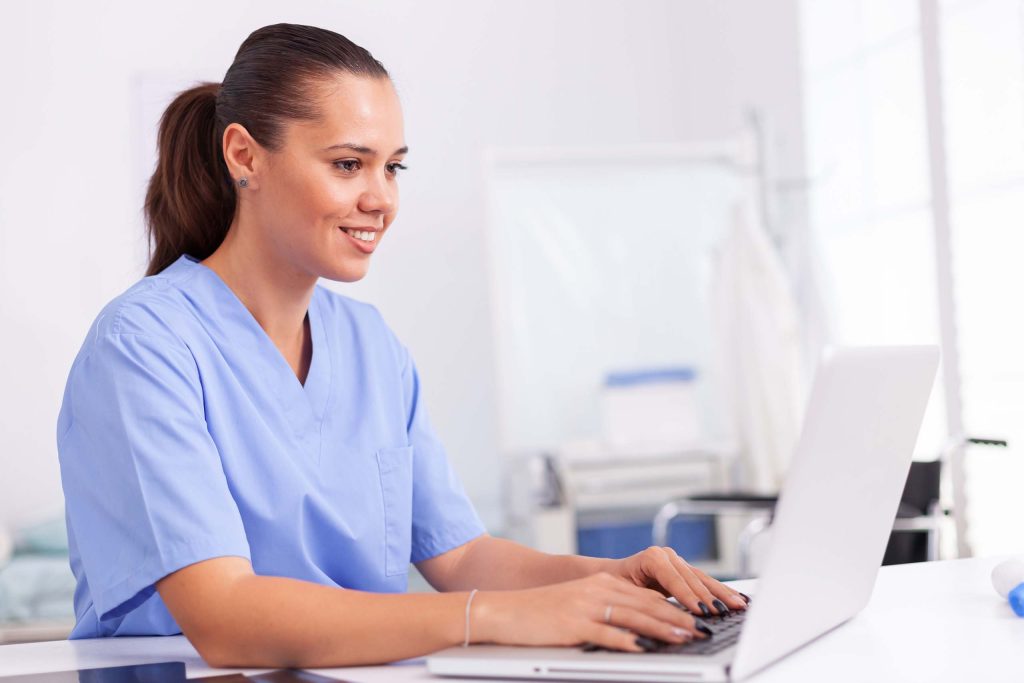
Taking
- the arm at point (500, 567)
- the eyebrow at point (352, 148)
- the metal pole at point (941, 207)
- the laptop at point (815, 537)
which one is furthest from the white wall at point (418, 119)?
the laptop at point (815, 537)

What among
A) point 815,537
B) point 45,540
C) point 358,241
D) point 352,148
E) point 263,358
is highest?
point 352,148

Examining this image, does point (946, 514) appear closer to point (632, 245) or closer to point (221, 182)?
point (221, 182)

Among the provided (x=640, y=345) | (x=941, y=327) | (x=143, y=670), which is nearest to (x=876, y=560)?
(x=143, y=670)

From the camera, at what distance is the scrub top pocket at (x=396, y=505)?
52.4 inches

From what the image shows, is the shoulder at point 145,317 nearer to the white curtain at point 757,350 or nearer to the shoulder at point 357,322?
the shoulder at point 357,322

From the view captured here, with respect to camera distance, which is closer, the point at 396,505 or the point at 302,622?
the point at 302,622

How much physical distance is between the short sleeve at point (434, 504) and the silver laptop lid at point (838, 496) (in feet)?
1.71

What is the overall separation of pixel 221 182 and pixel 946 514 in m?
1.52

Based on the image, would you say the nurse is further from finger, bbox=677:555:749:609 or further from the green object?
the green object

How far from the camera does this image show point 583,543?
4.10 metres

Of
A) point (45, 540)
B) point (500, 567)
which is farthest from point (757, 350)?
point (500, 567)

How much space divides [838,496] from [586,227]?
3.57 m

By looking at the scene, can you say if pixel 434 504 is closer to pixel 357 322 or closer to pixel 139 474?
pixel 357 322

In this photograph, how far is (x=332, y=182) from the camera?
4.12 ft
